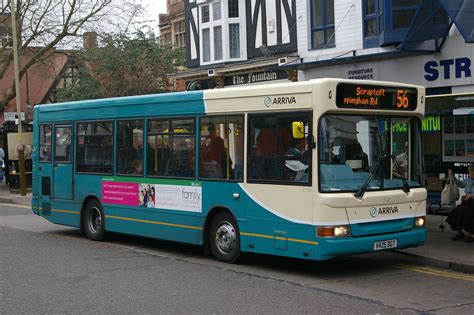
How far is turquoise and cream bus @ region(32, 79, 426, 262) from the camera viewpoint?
8820mm

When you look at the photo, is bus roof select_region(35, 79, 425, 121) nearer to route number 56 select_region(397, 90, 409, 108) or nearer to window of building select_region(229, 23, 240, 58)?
route number 56 select_region(397, 90, 409, 108)

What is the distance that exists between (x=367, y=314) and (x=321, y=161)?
2404 millimetres

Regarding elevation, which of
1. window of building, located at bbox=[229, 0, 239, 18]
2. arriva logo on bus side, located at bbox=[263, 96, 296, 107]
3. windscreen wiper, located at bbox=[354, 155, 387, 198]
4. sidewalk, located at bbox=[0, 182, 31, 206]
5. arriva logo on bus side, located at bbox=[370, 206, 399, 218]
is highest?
window of building, located at bbox=[229, 0, 239, 18]

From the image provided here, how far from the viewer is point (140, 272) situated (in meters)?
9.60

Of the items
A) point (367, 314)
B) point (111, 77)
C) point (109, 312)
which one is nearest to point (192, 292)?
point (109, 312)

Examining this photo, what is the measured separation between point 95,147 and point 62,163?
4.21 ft

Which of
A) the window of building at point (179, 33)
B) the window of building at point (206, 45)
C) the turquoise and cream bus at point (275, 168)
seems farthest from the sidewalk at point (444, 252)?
the window of building at point (179, 33)

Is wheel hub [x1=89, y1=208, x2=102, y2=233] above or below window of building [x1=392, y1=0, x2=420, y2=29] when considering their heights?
below

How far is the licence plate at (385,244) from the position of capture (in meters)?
9.07

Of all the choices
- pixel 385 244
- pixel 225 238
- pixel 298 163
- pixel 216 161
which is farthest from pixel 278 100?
pixel 385 244

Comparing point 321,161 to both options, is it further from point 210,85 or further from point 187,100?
point 210,85

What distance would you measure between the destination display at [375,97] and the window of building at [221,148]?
65.5 inches

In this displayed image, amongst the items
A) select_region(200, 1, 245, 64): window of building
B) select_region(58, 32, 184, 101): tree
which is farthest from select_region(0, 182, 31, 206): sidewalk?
select_region(200, 1, 245, 64): window of building

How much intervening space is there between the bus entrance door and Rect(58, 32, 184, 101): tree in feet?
55.3
